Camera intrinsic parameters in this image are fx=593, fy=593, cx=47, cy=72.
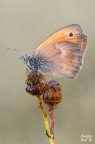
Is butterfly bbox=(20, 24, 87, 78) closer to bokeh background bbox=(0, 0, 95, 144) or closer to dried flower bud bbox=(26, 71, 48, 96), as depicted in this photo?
dried flower bud bbox=(26, 71, 48, 96)

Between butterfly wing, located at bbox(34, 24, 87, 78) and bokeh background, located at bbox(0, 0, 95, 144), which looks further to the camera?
bokeh background, located at bbox(0, 0, 95, 144)

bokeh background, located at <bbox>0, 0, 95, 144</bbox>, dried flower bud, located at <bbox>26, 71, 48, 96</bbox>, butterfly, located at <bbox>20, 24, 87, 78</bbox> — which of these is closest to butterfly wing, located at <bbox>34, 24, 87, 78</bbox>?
butterfly, located at <bbox>20, 24, 87, 78</bbox>

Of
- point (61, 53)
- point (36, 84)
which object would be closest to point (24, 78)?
point (61, 53)

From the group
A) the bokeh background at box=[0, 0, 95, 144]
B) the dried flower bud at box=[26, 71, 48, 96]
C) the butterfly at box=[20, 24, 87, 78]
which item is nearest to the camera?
the dried flower bud at box=[26, 71, 48, 96]

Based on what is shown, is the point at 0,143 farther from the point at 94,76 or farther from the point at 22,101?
the point at 94,76

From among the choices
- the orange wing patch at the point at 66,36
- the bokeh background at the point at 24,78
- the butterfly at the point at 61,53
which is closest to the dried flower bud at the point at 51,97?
the butterfly at the point at 61,53

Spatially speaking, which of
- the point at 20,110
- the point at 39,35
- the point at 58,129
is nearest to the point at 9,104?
the point at 20,110

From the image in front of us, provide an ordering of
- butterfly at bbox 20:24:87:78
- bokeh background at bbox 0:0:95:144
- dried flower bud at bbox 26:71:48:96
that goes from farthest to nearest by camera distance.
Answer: bokeh background at bbox 0:0:95:144 < butterfly at bbox 20:24:87:78 < dried flower bud at bbox 26:71:48:96

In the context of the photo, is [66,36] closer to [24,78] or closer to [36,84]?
→ [36,84]
